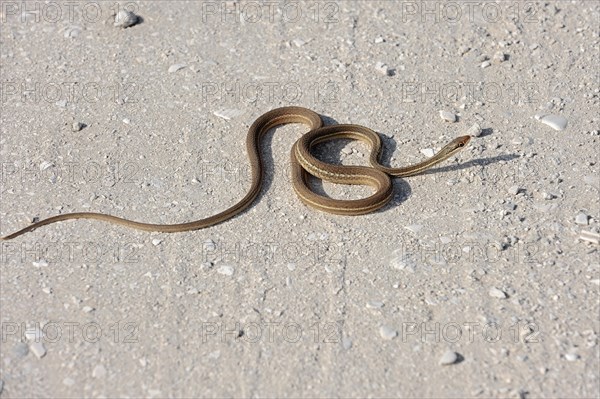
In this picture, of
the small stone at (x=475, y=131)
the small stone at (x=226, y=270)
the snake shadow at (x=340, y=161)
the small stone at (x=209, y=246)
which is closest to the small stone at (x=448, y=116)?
the small stone at (x=475, y=131)

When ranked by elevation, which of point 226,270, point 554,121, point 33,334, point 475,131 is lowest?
point 33,334

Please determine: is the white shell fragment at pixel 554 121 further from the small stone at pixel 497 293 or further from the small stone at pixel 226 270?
the small stone at pixel 226 270

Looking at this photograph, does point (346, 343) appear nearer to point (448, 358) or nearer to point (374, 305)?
point (374, 305)

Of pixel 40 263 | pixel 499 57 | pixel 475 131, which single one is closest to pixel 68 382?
pixel 40 263

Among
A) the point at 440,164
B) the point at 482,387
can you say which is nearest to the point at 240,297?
the point at 482,387

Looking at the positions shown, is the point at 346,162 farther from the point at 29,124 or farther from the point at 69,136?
the point at 29,124

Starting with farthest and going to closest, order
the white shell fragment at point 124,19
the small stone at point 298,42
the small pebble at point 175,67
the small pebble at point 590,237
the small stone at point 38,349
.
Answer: the white shell fragment at point 124,19
the small stone at point 298,42
the small pebble at point 175,67
the small pebble at point 590,237
the small stone at point 38,349
